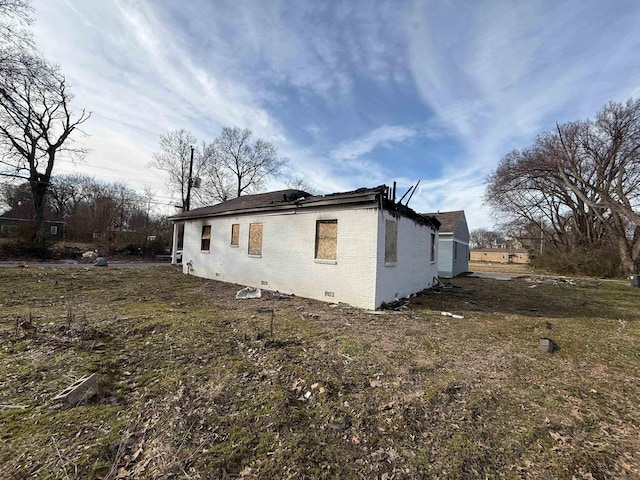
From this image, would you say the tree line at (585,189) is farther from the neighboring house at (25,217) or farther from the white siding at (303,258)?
the neighboring house at (25,217)

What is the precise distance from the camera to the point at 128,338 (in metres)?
4.57

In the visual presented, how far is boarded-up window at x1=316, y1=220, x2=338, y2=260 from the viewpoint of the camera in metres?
8.06

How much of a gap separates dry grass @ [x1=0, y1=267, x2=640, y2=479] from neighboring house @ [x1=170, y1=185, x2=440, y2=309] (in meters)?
1.84

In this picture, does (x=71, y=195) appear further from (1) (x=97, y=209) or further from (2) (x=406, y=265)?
(2) (x=406, y=265)

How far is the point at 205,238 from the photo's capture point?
13383 mm

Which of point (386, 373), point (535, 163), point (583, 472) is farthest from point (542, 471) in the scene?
point (535, 163)

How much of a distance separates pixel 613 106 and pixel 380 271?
79.8 feet

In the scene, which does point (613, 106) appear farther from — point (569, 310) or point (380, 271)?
point (380, 271)

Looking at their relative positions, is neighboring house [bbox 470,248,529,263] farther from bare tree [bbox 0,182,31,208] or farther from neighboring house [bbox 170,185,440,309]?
bare tree [bbox 0,182,31,208]

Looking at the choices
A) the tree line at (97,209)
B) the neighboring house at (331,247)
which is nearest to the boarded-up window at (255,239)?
the neighboring house at (331,247)

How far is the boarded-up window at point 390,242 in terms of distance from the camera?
305 inches

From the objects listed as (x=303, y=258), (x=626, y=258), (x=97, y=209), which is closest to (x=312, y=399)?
(x=303, y=258)

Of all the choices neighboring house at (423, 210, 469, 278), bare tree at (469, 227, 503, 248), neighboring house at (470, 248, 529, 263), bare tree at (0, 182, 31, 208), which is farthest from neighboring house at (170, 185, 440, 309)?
bare tree at (469, 227, 503, 248)

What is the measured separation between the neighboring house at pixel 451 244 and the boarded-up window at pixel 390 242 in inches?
416
